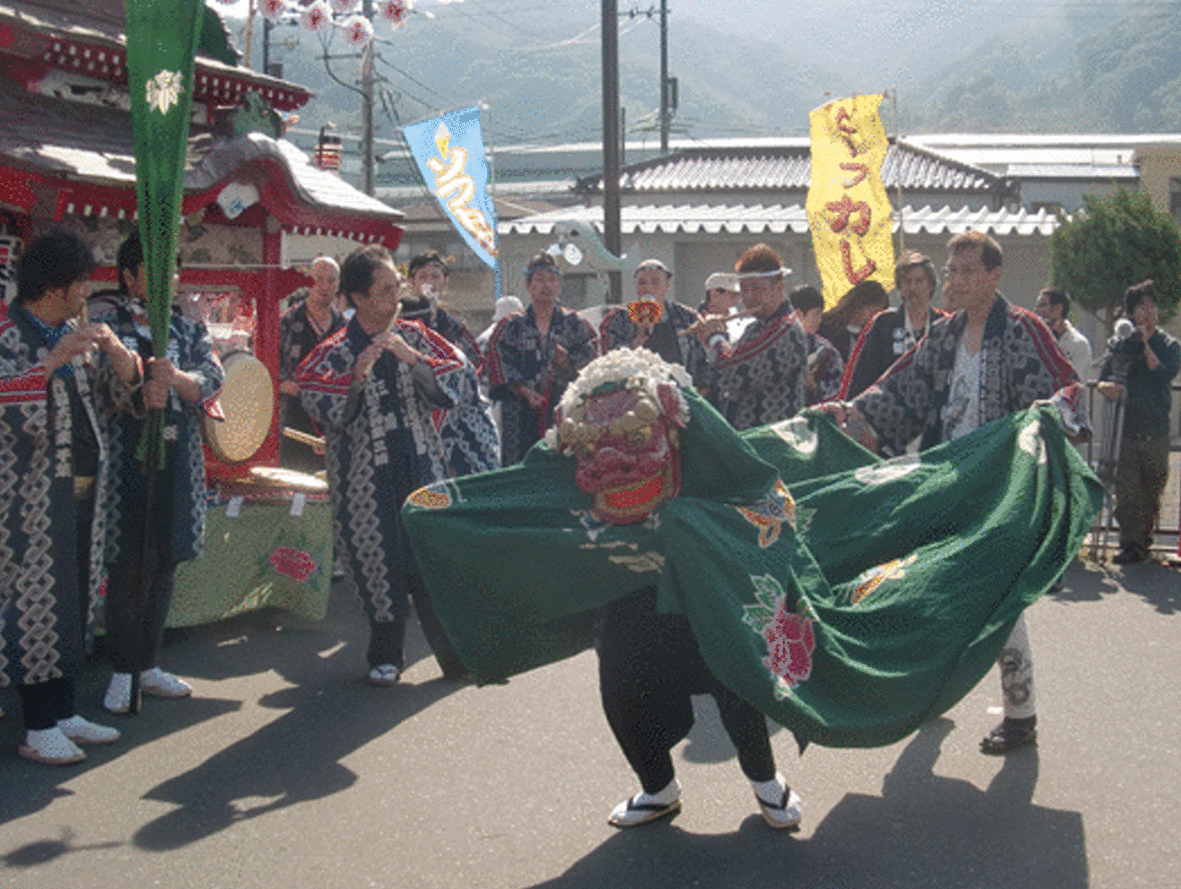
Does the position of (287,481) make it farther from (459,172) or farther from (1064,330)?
(459,172)

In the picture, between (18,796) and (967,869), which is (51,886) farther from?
→ (967,869)

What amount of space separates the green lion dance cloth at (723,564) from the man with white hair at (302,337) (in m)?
4.90

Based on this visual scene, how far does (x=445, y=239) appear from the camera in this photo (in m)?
34.0

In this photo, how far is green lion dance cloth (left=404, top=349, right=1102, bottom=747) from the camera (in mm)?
3949

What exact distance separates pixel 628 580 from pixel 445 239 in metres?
30.5

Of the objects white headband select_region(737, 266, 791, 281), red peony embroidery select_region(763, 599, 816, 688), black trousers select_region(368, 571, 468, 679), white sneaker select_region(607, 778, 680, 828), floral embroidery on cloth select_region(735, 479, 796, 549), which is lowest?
white sneaker select_region(607, 778, 680, 828)

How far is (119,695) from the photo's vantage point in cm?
573

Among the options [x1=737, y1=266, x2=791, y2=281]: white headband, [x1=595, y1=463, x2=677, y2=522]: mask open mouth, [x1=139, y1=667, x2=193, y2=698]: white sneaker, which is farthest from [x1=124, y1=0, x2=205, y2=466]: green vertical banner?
[x1=737, y1=266, x2=791, y2=281]: white headband

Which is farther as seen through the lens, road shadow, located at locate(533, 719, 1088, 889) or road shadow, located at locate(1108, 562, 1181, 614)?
road shadow, located at locate(1108, 562, 1181, 614)

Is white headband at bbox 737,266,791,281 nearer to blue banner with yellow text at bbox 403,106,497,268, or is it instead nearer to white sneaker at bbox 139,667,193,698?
white sneaker at bbox 139,667,193,698

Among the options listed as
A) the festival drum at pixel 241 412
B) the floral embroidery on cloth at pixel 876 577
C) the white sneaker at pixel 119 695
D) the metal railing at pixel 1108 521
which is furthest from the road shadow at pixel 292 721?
the metal railing at pixel 1108 521

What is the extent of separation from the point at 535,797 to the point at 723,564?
3.99ft

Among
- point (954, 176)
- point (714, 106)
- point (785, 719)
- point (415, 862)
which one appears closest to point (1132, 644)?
point (785, 719)

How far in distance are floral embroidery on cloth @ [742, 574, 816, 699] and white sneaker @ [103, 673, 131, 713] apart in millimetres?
2921
